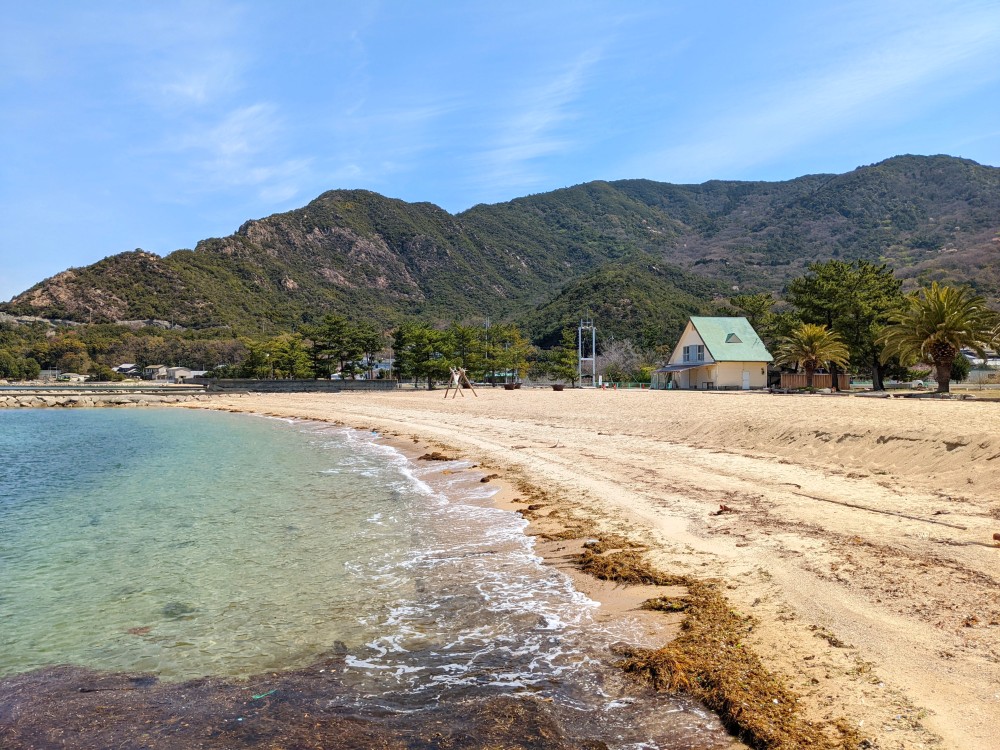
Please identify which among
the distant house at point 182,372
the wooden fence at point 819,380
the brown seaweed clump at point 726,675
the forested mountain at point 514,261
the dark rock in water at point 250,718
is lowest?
the dark rock in water at point 250,718

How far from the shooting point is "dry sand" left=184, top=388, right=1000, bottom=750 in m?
3.83

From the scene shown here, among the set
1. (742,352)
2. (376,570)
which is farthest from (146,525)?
(742,352)

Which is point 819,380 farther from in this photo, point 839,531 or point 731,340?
point 839,531

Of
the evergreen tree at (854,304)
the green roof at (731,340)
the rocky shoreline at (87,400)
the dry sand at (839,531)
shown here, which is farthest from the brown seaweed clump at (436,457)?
the rocky shoreline at (87,400)

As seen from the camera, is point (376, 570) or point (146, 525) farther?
point (146, 525)

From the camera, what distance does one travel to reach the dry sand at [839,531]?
12.6 ft

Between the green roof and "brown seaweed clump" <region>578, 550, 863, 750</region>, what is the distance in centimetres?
4798

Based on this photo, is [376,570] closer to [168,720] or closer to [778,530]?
[168,720]

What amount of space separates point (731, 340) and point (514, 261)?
126 meters

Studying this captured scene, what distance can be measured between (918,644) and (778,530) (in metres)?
3.44

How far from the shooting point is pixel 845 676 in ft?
13.2

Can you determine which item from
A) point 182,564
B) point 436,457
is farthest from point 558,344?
point 182,564

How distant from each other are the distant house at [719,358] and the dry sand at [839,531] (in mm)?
33420

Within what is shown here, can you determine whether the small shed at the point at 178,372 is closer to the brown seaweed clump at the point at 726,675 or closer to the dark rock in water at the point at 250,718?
the dark rock in water at the point at 250,718
